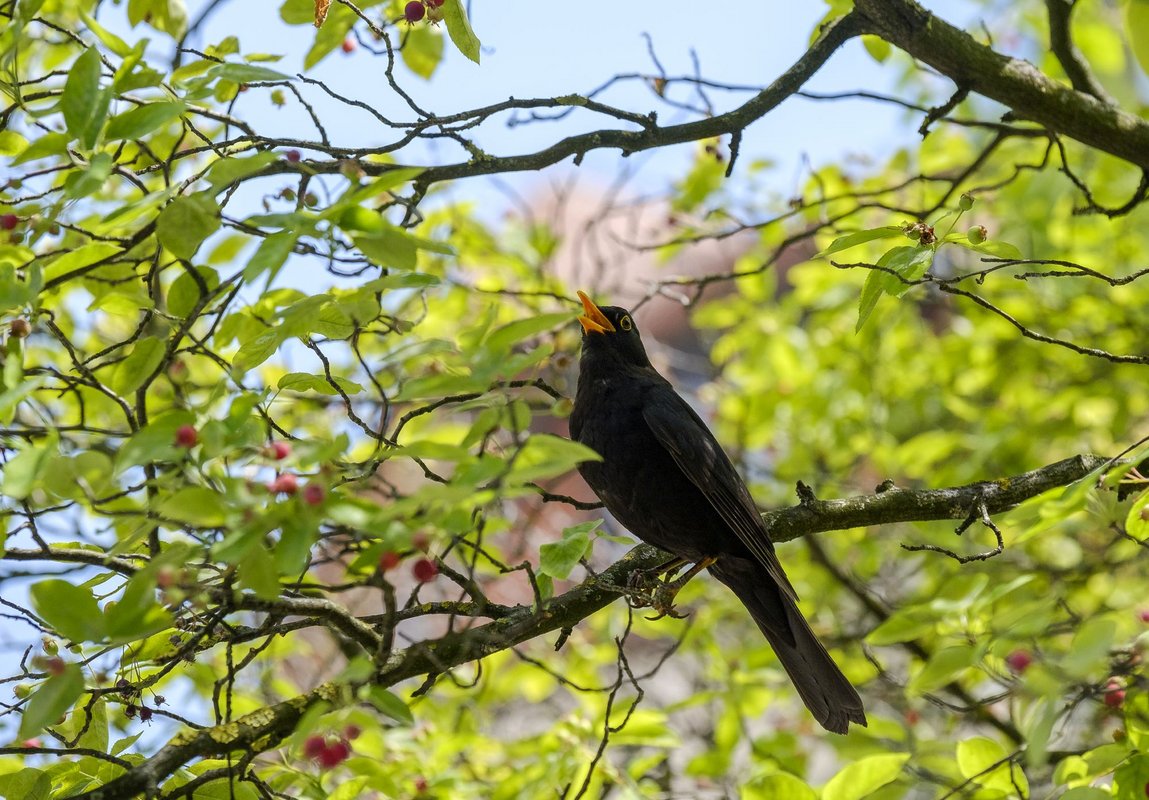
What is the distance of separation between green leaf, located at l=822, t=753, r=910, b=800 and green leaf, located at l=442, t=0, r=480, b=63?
213 centimetres

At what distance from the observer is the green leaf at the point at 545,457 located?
5.17 feet

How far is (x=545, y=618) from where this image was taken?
2844mm

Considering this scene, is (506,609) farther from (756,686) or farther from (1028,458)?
(1028,458)

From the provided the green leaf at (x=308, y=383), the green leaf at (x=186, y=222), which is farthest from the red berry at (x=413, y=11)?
the green leaf at (x=186, y=222)

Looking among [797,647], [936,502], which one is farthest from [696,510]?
[936,502]

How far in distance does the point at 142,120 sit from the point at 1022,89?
2712mm

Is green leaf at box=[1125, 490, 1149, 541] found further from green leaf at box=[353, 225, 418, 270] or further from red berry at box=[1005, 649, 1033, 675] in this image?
green leaf at box=[353, 225, 418, 270]

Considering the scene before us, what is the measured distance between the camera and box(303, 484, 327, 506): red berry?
1.68 meters

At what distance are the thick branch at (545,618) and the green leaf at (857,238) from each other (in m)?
1.02

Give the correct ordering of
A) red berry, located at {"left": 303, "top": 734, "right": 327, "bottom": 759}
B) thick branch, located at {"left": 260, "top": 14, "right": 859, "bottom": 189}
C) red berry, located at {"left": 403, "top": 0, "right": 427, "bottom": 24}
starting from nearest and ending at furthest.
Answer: red berry, located at {"left": 303, "top": 734, "right": 327, "bottom": 759}, red berry, located at {"left": 403, "top": 0, "right": 427, "bottom": 24}, thick branch, located at {"left": 260, "top": 14, "right": 859, "bottom": 189}

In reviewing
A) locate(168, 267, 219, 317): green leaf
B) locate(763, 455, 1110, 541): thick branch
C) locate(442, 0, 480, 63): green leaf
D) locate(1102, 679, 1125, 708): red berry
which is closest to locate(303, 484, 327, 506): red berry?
locate(168, 267, 219, 317): green leaf

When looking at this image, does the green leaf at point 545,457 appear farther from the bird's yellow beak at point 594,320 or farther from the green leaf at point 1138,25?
the bird's yellow beak at point 594,320

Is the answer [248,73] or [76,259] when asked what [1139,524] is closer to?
[248,73]

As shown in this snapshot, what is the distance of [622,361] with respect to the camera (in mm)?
4316
